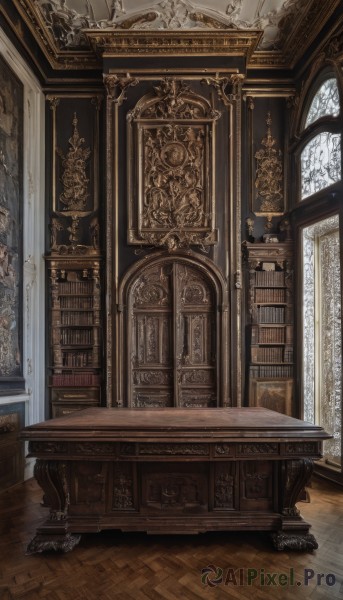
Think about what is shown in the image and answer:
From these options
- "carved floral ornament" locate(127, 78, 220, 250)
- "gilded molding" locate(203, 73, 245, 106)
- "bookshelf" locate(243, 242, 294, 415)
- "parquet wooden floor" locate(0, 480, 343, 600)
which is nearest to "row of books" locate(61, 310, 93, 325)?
"carved floral ornament" locate(127, 78, 220, 250)

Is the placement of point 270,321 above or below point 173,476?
above

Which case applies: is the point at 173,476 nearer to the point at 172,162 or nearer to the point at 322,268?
the point at 322,268

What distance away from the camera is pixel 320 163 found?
502 centimetres

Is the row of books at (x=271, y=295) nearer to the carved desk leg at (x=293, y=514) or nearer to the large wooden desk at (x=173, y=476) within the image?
the large wooden desk at (x=173, y=476)

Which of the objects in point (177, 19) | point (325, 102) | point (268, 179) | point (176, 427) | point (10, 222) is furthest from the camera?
point (268, 179)

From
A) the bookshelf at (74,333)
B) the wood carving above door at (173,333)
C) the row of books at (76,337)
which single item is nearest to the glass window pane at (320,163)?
the wood carving above door at (173,333)

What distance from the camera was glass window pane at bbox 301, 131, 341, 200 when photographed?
4.71 meters

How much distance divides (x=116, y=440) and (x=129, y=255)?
2969 millimetres

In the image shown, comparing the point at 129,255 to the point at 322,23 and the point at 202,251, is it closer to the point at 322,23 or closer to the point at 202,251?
the point at 202,251

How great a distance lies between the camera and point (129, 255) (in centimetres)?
537

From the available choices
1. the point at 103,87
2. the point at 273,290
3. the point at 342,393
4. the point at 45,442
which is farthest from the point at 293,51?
the point at 45,442

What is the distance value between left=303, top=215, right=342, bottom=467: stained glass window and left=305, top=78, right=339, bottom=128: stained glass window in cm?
132

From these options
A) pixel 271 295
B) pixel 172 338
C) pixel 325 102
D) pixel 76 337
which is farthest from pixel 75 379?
pixel 325 102

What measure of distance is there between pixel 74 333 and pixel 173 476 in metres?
2.98
